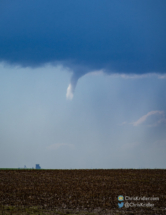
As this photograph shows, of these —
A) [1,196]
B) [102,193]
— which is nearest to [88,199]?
[102,193]

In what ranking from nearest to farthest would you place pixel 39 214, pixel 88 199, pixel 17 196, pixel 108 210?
pixel 39 214, pixel 108 210, pixel 88 199, pixel 17 196

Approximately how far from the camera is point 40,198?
2072cm

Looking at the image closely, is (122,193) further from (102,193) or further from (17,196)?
(17,196)

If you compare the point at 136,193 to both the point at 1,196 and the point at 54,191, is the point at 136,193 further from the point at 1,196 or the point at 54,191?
the point at 1,196

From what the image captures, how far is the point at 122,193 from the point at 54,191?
670 cm

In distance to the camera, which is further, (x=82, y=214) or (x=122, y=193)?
(x=122, y=193)

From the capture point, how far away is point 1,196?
21859mm

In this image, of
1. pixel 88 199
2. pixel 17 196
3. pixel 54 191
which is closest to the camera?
pixel 88 199

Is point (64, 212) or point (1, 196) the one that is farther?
point (1, 196)

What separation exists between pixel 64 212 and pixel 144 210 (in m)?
5.74

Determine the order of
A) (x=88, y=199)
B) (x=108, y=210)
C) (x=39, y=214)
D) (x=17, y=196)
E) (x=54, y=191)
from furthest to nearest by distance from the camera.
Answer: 1. (x=54, y=191)
2. (x=17, y=196)
3. (x=88, y=199)
4. (x=108, y=210)
5. (x=39, y=214)

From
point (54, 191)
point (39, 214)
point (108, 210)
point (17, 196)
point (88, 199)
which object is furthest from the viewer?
point (54, 191)

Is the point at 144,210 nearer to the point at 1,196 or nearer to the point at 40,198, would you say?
the point at 40,198

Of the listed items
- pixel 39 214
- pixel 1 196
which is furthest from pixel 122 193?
pixel 1 196
